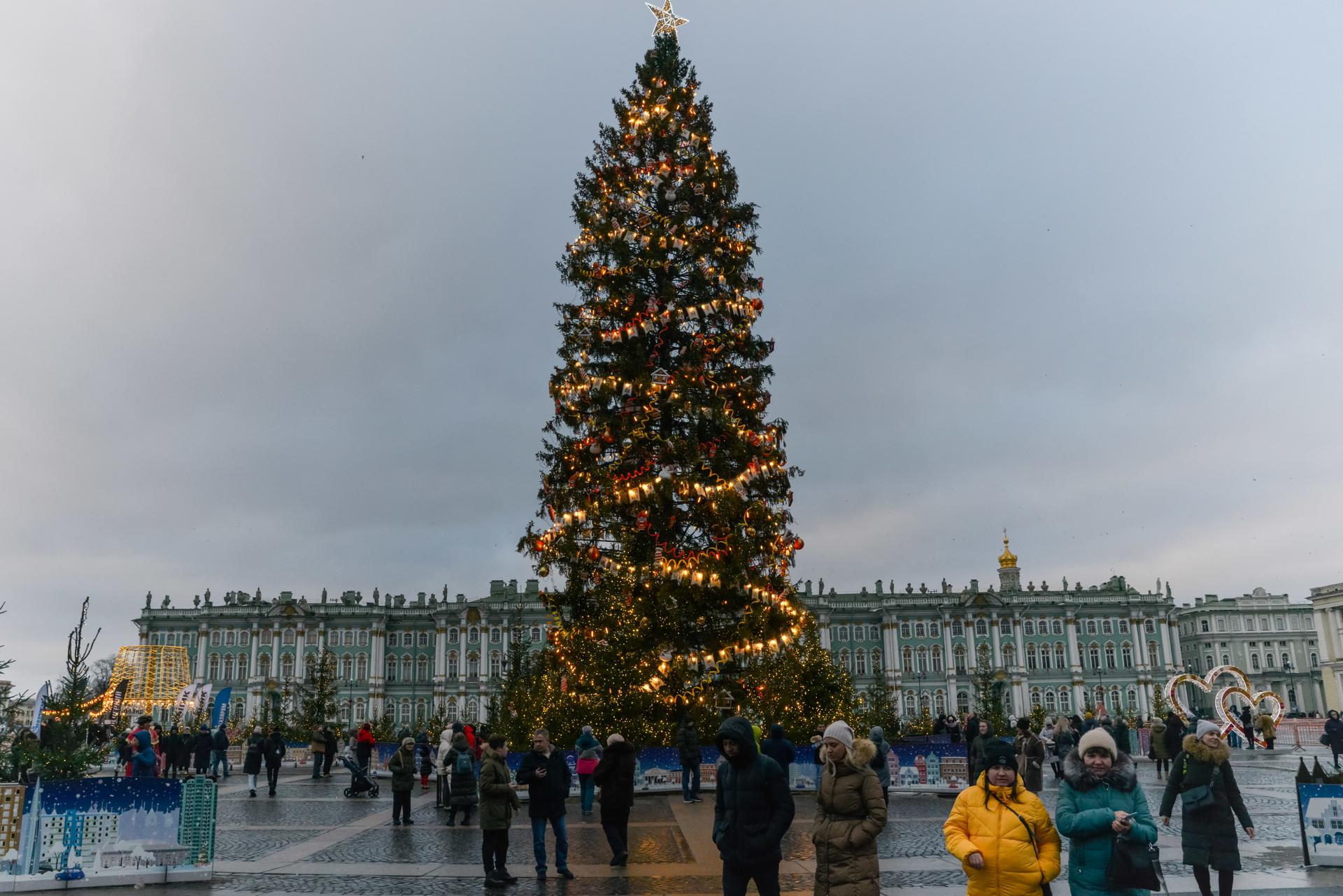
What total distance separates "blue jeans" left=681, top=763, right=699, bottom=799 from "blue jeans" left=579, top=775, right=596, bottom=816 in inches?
62.2

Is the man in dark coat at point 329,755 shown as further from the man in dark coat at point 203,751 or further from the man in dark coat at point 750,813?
the man in dark coat at point 750,813

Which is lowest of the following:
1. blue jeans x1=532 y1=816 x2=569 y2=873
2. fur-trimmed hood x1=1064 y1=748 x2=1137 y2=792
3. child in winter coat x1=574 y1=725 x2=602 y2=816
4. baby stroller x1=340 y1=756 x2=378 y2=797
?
baby stroller x1=340 y1=756 x2=378 y2=797

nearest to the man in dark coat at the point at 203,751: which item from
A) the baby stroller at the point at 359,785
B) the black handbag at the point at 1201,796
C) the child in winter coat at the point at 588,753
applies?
the baby stroller at the point at 359,785

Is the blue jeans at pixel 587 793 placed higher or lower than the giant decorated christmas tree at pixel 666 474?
lower

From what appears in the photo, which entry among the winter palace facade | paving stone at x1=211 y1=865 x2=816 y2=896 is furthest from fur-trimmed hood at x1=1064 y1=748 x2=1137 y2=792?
the winter palace facade

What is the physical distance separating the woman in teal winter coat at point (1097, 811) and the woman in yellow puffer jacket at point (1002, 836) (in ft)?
0.70

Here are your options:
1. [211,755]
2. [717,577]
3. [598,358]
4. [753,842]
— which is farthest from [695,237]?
[211,755]

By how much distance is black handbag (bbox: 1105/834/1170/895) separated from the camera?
4.93 meters

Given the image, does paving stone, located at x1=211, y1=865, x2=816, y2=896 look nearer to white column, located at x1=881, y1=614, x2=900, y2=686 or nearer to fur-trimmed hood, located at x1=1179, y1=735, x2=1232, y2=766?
fur-trimmed hood, located at x1=1179, y1=735, x2=1232, y2=766

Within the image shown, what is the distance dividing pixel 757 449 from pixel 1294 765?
55.8ft

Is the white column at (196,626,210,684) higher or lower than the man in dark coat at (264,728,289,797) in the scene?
higher

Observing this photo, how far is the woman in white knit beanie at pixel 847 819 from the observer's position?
5.46 meters

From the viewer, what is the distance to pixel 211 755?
86.6 feet

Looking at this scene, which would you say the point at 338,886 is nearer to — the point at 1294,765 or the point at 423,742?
the point at 423,742
